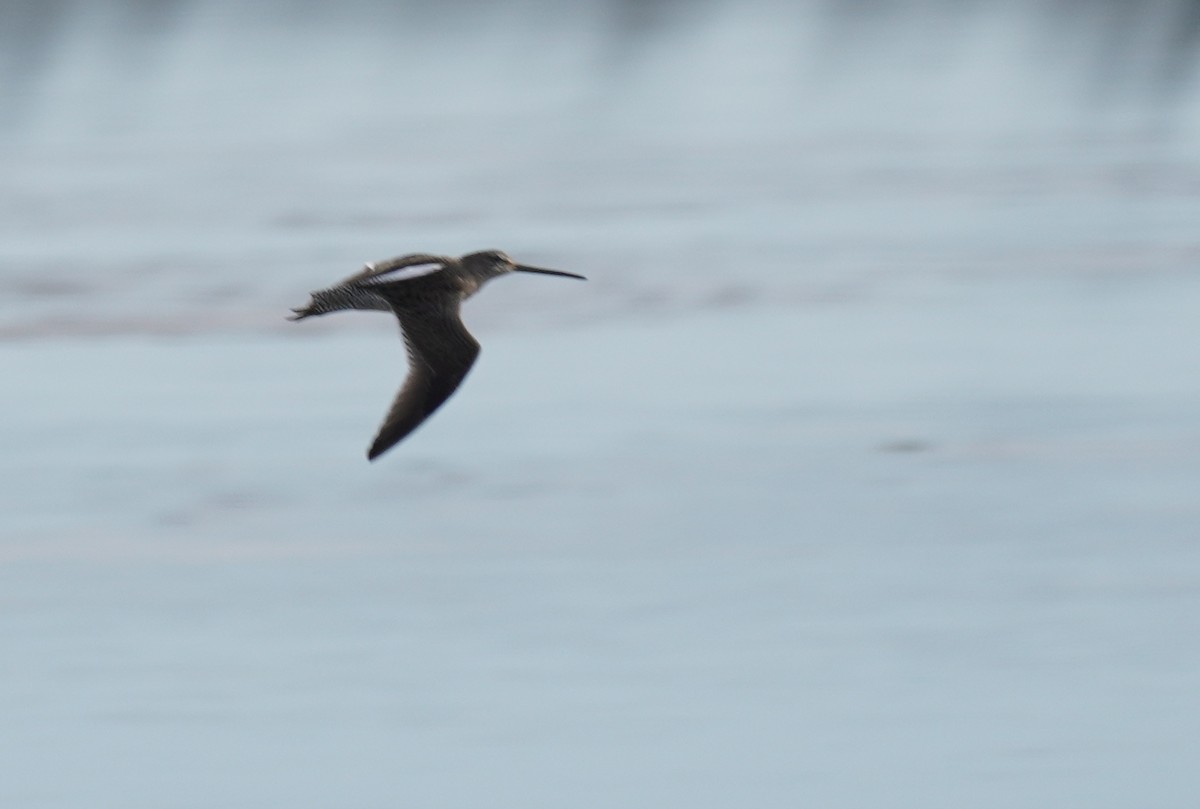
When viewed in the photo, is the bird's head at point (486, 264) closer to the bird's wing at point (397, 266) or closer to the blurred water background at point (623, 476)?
the bird's wing at point (397, 266)

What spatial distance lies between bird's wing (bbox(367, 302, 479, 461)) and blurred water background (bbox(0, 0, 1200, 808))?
39.0 inches

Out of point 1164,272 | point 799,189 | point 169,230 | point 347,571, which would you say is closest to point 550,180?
point 799,189

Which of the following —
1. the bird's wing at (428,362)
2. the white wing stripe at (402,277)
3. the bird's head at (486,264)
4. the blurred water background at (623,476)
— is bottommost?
the blurred water background at (623,476)

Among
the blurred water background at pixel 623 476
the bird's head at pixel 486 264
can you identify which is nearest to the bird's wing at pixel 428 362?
the bird's head at pixel 486 264

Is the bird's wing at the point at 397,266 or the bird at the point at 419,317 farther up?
the bird's wing at the point at 397,266

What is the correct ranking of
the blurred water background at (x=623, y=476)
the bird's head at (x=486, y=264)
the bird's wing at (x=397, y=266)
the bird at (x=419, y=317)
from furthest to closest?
the blurred water background at (x=623, y=476), the bird's head at (x=486, y=264), the bird's wing at (x=397, y=266), the bird at (x=419, y=317)

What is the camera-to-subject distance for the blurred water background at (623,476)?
14.3ft

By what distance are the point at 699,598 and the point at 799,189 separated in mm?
5417

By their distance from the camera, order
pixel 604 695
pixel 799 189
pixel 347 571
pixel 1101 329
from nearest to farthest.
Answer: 1. pixel 604 695
2. pixel 347 571
3. pixel 1101 329
4. pixel 799 189

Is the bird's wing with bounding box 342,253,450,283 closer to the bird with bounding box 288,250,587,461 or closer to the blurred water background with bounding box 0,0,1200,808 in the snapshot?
the bird with bounding box 288,250,587,461

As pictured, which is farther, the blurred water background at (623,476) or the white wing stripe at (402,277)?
the blurred water background at (623,476)

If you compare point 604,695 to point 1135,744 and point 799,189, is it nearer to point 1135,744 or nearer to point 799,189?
point 1135,744

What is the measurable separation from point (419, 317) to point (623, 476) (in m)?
2.40

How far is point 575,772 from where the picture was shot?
419 centimetres
